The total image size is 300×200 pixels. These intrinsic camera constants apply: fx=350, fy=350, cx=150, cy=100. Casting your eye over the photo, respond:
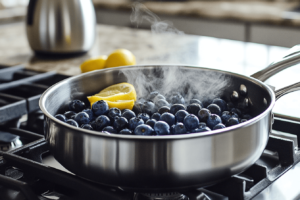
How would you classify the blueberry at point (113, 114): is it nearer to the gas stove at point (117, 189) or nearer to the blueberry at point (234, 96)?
the gas stove at point (117, 189)

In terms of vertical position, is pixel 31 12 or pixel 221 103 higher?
pixel 31 12

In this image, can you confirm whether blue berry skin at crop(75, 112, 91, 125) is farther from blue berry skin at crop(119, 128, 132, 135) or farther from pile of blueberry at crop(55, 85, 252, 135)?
blue berry skin at crop(119, 128, 132, 135)

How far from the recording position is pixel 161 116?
647 millimetres

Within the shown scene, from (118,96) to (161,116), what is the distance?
165 mm

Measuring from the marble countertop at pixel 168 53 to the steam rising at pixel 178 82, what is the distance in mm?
344

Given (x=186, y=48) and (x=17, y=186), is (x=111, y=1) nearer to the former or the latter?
(x=186, y=48)

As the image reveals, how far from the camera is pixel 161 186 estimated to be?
511mm

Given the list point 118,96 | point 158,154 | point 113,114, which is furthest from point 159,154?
point 118,96

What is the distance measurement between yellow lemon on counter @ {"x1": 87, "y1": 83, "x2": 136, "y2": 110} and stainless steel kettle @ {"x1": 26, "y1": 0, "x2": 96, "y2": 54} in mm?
665

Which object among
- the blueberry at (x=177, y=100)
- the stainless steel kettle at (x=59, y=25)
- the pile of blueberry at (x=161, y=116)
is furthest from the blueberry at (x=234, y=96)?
the stainless steel kettle at (x=59, y=25)

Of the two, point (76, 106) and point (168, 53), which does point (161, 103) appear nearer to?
point (76, 106)

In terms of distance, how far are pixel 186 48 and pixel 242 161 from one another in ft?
3.57

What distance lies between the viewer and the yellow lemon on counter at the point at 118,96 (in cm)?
76

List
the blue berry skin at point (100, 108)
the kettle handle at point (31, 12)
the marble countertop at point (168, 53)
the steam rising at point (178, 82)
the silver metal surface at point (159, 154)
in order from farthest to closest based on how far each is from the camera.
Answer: the kettle handle at point (31, 12)
the marble countertop at point (168, 53)
the steam rising at point (178, 82)
the blue berry skin at point (100, 108)
the silver metal surface at point (159, 154)
